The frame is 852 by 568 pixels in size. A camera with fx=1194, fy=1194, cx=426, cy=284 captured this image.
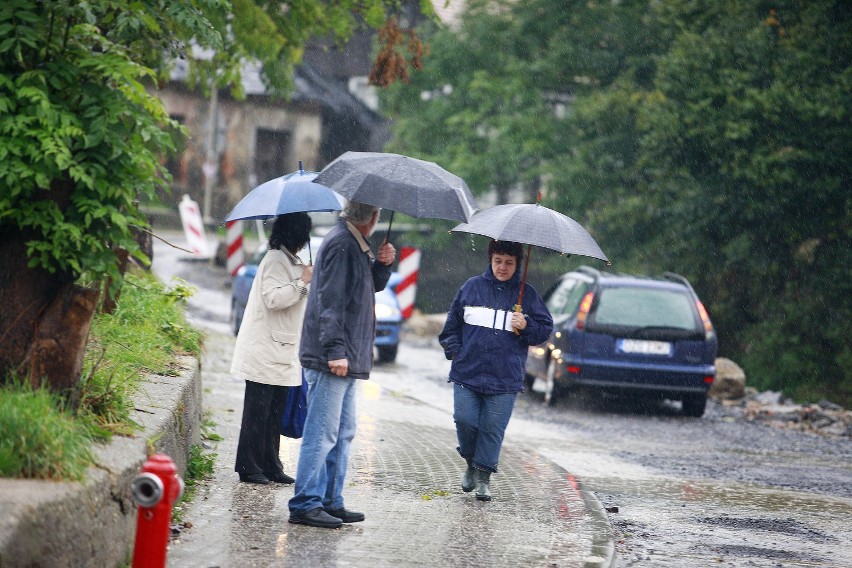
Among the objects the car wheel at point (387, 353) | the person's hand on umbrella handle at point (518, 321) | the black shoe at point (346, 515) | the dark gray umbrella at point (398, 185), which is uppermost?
the dark gray umbrella at point (398, 185)

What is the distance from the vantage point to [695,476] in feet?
32.4

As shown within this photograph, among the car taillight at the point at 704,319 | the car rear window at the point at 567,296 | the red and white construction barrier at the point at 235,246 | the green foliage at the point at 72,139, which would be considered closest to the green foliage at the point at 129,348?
the green foliage at the point at 72,139

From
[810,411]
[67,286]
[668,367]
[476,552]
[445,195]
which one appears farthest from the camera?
[810,411]

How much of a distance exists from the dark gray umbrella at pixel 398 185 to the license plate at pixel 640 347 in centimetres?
736

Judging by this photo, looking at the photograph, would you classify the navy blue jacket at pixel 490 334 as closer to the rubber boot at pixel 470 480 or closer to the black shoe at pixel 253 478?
the rubber boot at pixel 470 480

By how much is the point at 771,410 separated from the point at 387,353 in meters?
5.45

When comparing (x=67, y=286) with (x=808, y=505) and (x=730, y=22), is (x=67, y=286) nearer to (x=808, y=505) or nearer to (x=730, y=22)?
(x=808, y=505)

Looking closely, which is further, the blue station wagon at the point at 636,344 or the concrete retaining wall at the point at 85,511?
the blue station wagon at the point at 636,344

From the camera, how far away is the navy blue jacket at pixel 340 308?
6121mm

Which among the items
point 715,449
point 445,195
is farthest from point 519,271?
point 715,449

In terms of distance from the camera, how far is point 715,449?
11.8m

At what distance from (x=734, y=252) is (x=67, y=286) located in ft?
54.1

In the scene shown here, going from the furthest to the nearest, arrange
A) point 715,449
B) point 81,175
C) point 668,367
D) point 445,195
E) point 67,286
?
point 668,367 < point 715,449 < point 445,195 < point 67,286 < point 81,175

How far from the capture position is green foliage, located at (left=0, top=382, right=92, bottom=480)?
4.57 metres
